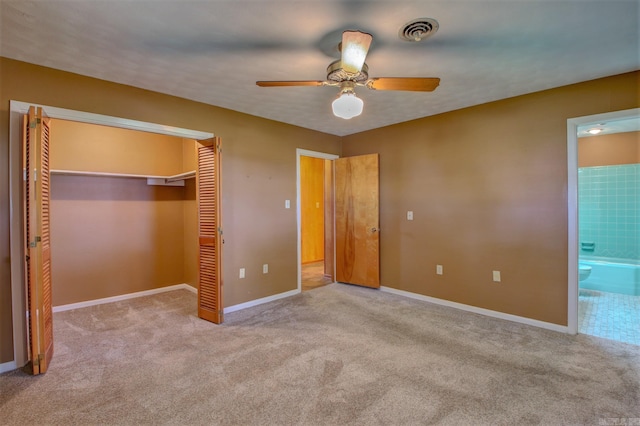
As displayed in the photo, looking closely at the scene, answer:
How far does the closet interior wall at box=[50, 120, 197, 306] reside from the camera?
378 cm

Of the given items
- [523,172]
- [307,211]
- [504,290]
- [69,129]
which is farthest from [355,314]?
[69,129]

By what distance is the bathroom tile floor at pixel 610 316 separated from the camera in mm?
2998

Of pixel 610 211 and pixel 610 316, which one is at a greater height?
pixel 610 211

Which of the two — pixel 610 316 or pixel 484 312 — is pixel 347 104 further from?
pixel 610 316

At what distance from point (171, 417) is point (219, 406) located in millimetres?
279

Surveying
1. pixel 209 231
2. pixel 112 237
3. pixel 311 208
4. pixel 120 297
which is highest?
pixel 311 208

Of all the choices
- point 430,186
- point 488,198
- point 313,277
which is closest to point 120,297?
point 313,277

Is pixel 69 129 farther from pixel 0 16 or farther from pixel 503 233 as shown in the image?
pixel 503 233

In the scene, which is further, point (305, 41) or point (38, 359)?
point (38, 359)

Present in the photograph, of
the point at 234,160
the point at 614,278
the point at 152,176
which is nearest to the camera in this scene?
the point at 234,160

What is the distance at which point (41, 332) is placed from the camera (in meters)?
2.33

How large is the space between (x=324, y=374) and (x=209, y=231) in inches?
78.3

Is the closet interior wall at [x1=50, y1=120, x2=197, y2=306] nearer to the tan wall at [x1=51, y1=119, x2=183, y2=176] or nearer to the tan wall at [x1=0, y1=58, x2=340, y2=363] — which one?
the tan wall at [x1=51, y1=119, x2=183, y2=176]

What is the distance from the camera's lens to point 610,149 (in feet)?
16.0
